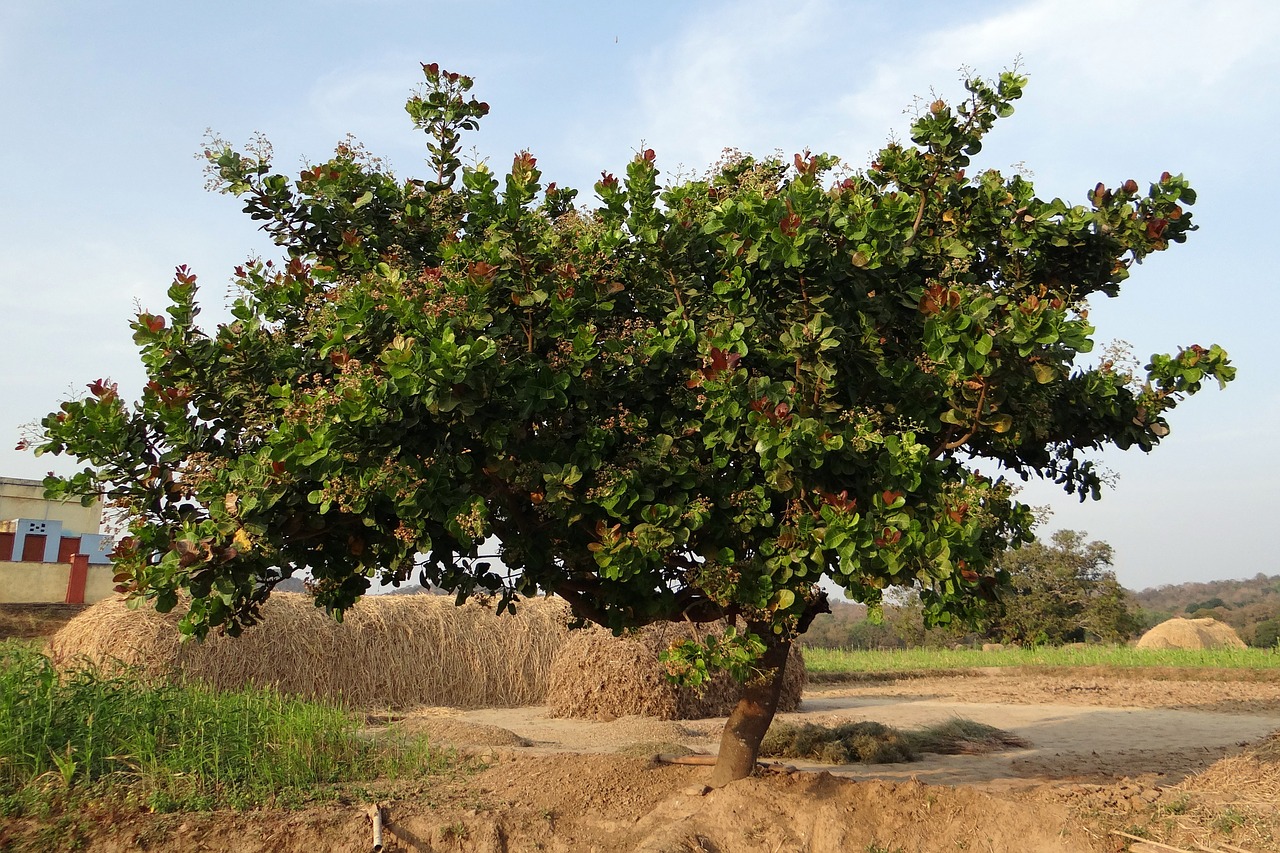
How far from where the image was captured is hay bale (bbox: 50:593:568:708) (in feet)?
44.9

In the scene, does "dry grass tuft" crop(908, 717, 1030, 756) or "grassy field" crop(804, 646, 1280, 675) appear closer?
"dry grass tuft" crop(908, 717, 1030, 756)

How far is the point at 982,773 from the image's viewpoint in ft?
31.4

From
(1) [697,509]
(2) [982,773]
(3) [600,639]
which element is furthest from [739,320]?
(3) [600,639]

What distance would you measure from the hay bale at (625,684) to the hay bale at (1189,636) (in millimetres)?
26012

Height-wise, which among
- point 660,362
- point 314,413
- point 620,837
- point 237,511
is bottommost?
point 620,837

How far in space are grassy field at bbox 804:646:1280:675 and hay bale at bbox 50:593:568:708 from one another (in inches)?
380

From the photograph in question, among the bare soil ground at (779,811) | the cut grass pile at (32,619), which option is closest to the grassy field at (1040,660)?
the bare soil ground at (779,811)

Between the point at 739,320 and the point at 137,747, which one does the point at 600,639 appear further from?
the point at 739,320

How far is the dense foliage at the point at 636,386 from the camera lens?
198 inches

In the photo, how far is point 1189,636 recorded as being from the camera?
34.3m

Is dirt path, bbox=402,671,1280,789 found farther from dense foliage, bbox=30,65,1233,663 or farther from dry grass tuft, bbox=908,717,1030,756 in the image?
dense foliage, bbox=30,65,1233,663

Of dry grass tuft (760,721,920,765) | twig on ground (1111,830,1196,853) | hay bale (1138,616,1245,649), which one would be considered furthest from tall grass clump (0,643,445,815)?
hay bale (1138,616,1245,649)

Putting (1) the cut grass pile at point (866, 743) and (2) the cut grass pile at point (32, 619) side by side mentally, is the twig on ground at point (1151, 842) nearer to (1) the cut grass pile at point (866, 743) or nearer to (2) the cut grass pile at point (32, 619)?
(1) the cut grass pile at point (866, 743)

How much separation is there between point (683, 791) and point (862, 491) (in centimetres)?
300
